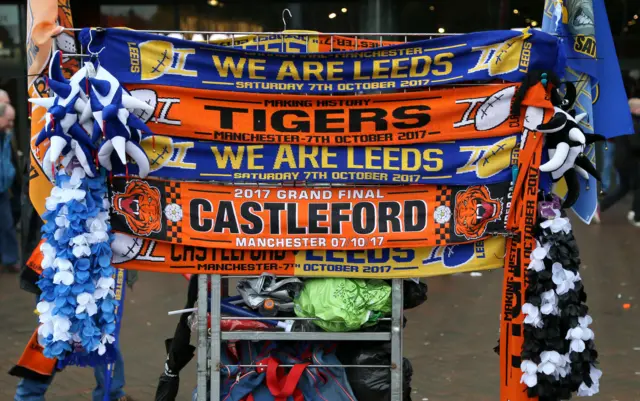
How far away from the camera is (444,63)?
4.33 metres

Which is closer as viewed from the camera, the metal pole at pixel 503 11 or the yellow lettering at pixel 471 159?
the yellow lettering at pixel 471 159

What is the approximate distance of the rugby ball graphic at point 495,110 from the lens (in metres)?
4.32

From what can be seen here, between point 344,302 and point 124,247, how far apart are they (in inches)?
45.2

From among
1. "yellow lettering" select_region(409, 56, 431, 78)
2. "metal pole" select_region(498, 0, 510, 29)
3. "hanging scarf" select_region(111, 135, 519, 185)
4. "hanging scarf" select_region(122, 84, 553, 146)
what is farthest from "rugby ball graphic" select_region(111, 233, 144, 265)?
"metal pole" select_region(498, 0, 510, 29)

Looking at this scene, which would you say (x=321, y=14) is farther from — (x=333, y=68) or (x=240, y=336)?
(x=240, y=336)

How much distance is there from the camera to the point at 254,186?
4.41 metres

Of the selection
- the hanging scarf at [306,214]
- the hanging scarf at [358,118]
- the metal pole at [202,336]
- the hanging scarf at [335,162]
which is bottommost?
the metal pole at [202,336]

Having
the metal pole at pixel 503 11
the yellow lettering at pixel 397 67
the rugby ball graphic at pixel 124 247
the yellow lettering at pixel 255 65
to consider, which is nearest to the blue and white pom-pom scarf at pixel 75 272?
the rugby ball graphic at pixel 124 247

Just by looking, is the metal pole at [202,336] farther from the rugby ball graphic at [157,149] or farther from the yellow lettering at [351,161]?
the yellow lettering at [351,161]

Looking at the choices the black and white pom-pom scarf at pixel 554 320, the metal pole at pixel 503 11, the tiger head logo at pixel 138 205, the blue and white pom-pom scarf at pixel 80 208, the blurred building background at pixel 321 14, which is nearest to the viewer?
the blue and white pom-pom scarf at pixel 80 208

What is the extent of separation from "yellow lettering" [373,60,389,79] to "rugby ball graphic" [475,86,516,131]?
1.67ft

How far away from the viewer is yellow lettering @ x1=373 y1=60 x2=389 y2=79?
4.33 meters

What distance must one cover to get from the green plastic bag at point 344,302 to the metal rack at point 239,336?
6cm

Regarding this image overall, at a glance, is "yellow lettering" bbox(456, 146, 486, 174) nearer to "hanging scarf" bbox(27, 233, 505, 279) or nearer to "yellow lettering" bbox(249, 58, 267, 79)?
"hanging scarf" bbox(27, 233, 505, 279)
